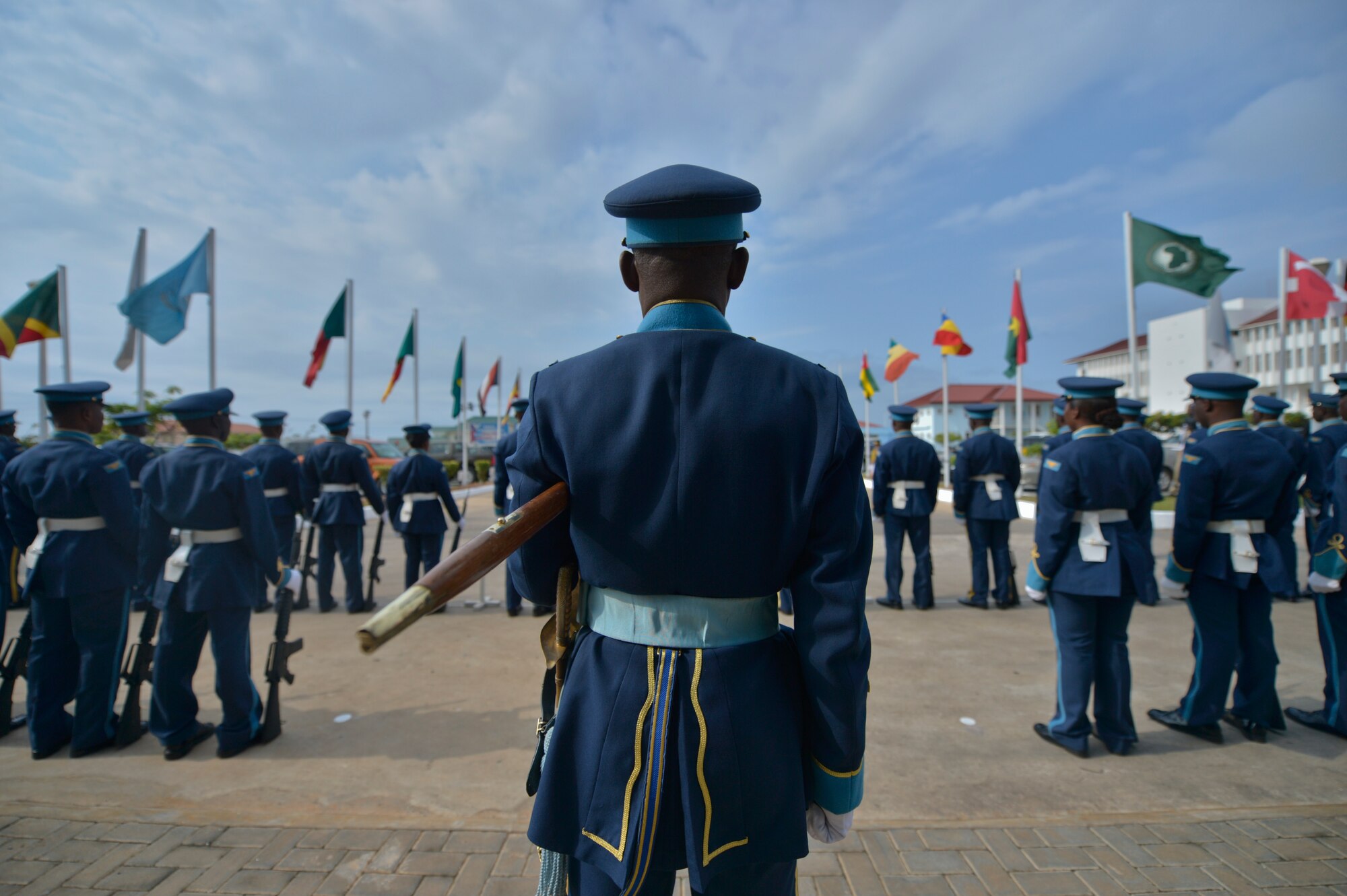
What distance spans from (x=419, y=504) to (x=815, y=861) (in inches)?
222

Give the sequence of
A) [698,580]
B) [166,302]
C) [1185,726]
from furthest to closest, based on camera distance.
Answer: [166,302]
[1185,726]
[698,580]

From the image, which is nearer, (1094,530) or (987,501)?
(1094,530)

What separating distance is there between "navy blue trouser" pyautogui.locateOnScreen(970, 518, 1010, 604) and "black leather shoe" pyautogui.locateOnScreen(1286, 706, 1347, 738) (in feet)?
9.57

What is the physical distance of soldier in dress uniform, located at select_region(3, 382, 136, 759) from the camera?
388cm

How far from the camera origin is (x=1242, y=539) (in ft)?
12.9

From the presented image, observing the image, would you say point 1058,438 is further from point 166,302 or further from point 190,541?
point 166,302

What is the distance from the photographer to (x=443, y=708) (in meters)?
4.54

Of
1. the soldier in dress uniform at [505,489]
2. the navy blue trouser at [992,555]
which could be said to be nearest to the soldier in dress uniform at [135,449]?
the soldier in dress uniform at [505,489]

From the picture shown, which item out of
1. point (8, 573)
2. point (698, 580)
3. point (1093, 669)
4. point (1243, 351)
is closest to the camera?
point (698, 580)

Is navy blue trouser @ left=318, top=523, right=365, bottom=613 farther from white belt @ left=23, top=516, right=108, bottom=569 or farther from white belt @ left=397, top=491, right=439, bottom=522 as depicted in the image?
white belt @ left=23, top=516, right=108, bottom=569

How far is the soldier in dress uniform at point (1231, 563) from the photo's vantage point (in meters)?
3.96

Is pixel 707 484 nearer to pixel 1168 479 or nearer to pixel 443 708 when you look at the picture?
pixel 443 708

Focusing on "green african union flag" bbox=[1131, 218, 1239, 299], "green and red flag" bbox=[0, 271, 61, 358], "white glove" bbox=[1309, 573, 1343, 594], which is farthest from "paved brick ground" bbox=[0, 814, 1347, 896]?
"green african union flag" bbox=[1131, 218, 1239, 299]

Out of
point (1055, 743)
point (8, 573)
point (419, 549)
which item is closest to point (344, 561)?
point (419, 549)
